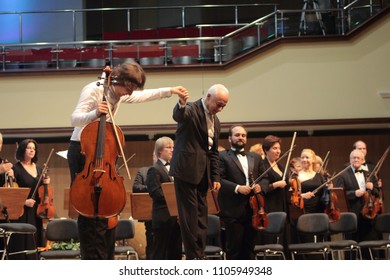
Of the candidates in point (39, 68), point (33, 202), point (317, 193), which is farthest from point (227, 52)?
point (33, 202)

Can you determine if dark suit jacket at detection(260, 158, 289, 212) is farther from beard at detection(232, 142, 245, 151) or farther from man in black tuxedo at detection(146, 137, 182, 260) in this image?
man in black tuxedo at detection(146, 137, 182, 260)

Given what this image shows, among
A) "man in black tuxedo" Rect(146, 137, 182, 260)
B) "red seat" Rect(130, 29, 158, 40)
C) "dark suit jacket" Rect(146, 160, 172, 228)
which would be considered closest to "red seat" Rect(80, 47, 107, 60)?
"red seat" Rect(130, 29, 158, 40)

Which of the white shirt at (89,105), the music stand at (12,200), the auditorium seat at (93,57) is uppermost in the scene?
the auditorium seat at (93,57)

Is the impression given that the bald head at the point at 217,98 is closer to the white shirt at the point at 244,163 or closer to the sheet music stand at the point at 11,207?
the white shirt at the point at 244,163

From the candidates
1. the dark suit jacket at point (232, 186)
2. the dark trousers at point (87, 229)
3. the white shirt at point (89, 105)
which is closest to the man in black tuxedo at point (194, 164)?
the white shirt at point (89, 105)

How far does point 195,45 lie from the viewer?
11148mm

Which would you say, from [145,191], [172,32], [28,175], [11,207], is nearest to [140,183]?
[145,191]

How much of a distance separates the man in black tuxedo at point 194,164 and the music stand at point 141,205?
180 centimetres

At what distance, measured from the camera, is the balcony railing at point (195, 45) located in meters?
11.1

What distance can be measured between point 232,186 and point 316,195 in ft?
5.85

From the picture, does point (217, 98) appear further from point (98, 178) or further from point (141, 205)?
point (141, 205)
